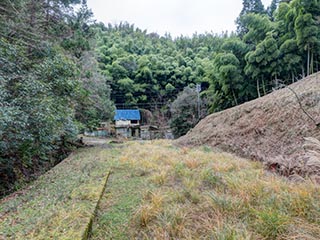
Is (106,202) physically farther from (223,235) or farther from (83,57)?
(83,57)

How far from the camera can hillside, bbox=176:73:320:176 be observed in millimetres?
4863

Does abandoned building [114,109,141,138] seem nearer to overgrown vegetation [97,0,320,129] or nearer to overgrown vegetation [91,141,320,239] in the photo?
overgrown vegetation [97,0,320,129]

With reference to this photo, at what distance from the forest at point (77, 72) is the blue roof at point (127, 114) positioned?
8.07 ft

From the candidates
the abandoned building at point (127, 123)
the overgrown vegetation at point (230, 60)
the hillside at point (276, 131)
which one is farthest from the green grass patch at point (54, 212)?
the abandoned building at point (127, 123)

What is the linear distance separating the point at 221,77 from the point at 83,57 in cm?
798

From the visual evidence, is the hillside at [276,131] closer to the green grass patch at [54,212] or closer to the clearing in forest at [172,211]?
the clearing in forest at [172,211]

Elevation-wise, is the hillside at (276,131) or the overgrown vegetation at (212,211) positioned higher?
the hillside at (276,131)

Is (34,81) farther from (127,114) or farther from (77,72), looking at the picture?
(127,114)

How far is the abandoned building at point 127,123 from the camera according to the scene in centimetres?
2425

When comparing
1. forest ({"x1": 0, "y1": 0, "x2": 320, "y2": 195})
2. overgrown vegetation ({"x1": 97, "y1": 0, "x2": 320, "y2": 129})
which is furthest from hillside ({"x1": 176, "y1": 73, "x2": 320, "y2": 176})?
overgrown vegetation ({"x1": 97, "y1": 0, "x2": 320, "y2": 129})

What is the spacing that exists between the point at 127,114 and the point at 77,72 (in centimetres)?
1797

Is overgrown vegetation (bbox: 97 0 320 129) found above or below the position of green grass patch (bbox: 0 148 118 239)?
above

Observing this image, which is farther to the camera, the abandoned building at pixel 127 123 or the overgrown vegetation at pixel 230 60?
the abandoned building at pixel 127 123

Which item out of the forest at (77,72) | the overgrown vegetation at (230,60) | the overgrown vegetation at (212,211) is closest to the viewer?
the overgrown vegetation at (212,211)
